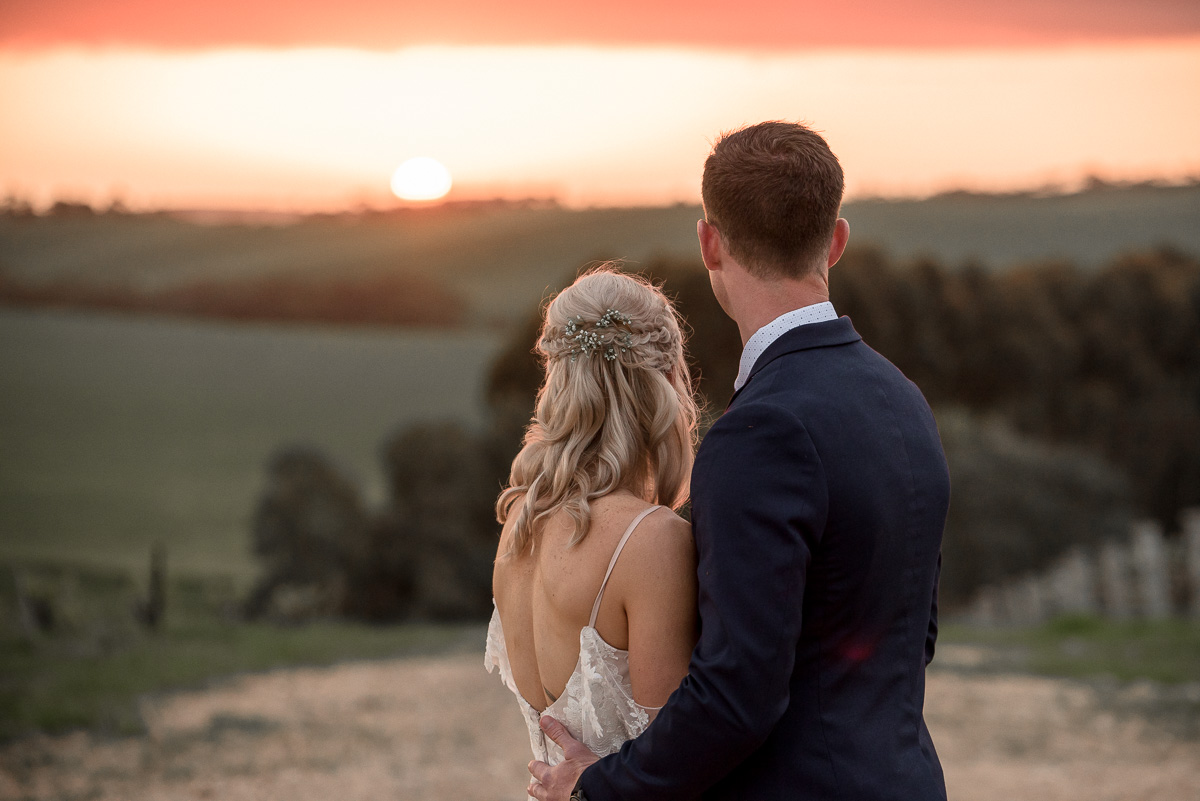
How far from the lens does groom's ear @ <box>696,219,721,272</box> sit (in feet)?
6.61

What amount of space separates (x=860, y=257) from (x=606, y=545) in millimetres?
22759

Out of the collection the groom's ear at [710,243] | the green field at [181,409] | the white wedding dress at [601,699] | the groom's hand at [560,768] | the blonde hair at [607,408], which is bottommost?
the green field at [181,409]

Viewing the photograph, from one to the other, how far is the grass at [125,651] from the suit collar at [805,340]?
30.1 feet

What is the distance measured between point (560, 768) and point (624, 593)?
438 millimetres

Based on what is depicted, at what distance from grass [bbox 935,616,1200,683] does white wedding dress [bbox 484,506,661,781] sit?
34.2ft

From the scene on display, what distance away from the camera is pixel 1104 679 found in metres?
10.9

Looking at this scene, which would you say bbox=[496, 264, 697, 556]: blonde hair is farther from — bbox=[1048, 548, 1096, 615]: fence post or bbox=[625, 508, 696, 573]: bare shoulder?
bbox=[1048, 548, 1096, 615]: fence post

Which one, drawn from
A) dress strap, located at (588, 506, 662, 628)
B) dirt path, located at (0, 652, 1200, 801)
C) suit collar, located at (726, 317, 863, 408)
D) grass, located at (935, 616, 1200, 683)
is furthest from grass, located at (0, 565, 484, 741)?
suit collar, located at (726, 317, 863, 408)

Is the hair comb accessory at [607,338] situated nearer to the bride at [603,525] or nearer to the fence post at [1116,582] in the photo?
the bride at [603,525]

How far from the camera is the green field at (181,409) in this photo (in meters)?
25.8

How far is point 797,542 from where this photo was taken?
68.2 inches

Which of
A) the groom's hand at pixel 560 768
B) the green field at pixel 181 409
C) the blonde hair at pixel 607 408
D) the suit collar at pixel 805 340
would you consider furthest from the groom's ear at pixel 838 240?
the green field at pixel 181 409

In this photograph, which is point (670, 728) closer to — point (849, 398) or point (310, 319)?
point (849, 398)

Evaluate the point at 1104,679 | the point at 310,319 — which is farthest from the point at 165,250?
the point at 1104,679
